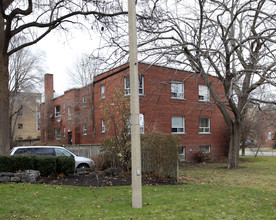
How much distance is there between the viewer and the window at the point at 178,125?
2530cm

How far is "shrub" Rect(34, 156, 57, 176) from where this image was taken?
1055 centimetres

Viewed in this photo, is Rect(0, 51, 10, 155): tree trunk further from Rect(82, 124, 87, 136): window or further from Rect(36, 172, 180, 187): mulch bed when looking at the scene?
Rect(82, 124, 87, 136): window

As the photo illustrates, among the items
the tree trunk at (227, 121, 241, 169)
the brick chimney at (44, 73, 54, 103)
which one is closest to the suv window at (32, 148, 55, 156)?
the tree trunk at (227, 121, 241, 169)

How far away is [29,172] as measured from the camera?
9836mm

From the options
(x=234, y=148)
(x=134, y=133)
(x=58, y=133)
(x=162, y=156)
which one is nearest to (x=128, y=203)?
(x=134, y=133)

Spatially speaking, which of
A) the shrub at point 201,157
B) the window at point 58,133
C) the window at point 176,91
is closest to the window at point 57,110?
the window at point 58,133

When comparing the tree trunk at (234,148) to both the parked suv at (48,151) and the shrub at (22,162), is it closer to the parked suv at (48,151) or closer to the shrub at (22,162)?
the parked suv at (48,151)

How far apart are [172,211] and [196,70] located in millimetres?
11912

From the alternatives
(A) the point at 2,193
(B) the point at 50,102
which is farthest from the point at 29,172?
(B) the point at 50,102

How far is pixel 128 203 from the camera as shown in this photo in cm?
716

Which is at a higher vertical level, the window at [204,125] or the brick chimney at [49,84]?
the brick chimney at [49,84]

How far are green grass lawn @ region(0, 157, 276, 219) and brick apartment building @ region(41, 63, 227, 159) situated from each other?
11410mm

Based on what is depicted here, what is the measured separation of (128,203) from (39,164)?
481cm

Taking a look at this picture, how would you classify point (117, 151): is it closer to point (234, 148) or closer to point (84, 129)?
point (234, 148)
